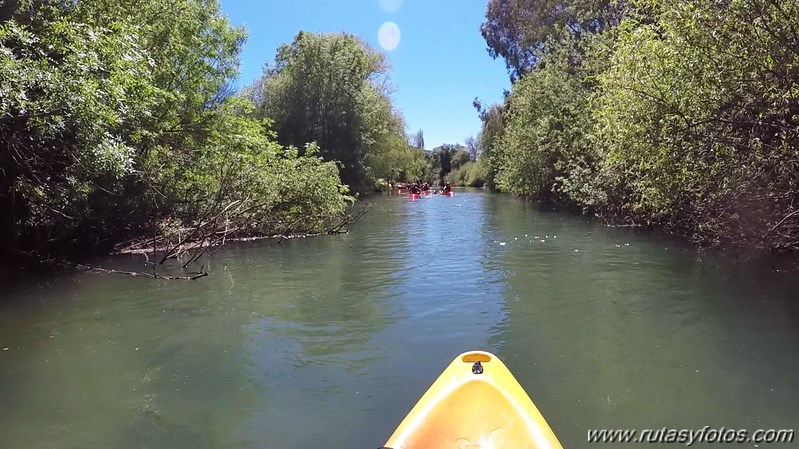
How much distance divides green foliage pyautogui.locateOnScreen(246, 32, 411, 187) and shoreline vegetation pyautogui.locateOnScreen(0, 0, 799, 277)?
1474 cm

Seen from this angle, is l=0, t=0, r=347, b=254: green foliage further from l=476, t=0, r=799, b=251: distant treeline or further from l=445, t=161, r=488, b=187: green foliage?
l=445, t=161, r=488, b=187: green foliage

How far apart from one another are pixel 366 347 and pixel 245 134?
13.3 meters

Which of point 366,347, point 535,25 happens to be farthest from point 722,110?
point 535,25

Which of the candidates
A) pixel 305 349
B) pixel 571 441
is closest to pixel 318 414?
pixel 305 349

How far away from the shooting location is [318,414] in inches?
212

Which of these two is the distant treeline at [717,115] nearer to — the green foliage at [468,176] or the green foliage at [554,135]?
the green foliage at [554,135]

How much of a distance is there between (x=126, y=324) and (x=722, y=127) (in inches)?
403

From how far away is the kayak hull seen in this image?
13.5 feet

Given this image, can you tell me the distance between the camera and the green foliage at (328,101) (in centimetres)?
3803

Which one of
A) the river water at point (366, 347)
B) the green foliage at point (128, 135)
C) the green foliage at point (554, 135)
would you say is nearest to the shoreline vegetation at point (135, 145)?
the green foliage at point (128, 135)

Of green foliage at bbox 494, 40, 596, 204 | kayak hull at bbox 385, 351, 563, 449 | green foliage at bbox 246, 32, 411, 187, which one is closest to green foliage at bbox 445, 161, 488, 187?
green foliage at bbox 246, 32, 411, 187

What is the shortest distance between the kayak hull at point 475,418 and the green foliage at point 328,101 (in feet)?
112

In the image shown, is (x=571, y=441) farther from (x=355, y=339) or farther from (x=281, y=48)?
(x=281, y=48)

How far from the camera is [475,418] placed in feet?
14.7
